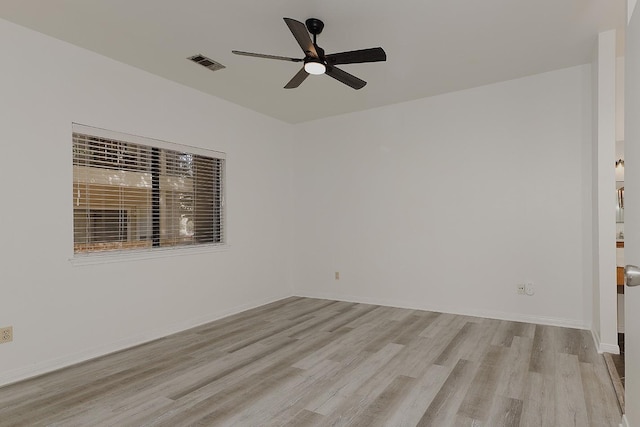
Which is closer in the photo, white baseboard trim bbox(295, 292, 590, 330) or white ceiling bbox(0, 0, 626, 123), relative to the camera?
white ceiling bbox(0, 0, 626, 123)

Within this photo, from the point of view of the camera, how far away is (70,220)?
3.18 meters

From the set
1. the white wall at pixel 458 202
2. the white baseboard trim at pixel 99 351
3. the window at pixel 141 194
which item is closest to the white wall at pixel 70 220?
the white baseboard trim at pixel 99 351

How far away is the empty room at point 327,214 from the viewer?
2.54 metres

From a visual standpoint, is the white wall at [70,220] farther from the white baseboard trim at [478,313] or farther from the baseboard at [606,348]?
the baseboard at [606,348]

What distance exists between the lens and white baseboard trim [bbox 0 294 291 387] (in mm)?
2816

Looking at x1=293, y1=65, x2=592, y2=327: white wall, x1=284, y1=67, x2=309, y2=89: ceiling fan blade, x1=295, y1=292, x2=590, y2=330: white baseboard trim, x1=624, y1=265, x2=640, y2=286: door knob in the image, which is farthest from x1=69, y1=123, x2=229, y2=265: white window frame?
x1=624, y1=265, x2=640, y2=286: door knob

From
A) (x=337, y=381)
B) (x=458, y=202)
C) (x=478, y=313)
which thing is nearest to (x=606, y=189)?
(x=458, y=202)

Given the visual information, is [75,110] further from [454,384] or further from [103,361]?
[454,384]

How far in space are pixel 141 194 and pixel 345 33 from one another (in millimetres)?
2510

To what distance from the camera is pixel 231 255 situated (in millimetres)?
4730

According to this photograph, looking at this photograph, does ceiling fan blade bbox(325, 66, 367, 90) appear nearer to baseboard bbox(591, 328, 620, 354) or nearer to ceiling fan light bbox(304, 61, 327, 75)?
ceiling fan light bbox(304, 61, 327, 75)

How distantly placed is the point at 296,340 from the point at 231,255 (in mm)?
1574

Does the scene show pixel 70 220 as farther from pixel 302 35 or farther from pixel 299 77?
pixel 302 35

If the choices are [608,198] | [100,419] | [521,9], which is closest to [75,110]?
[100,419]
